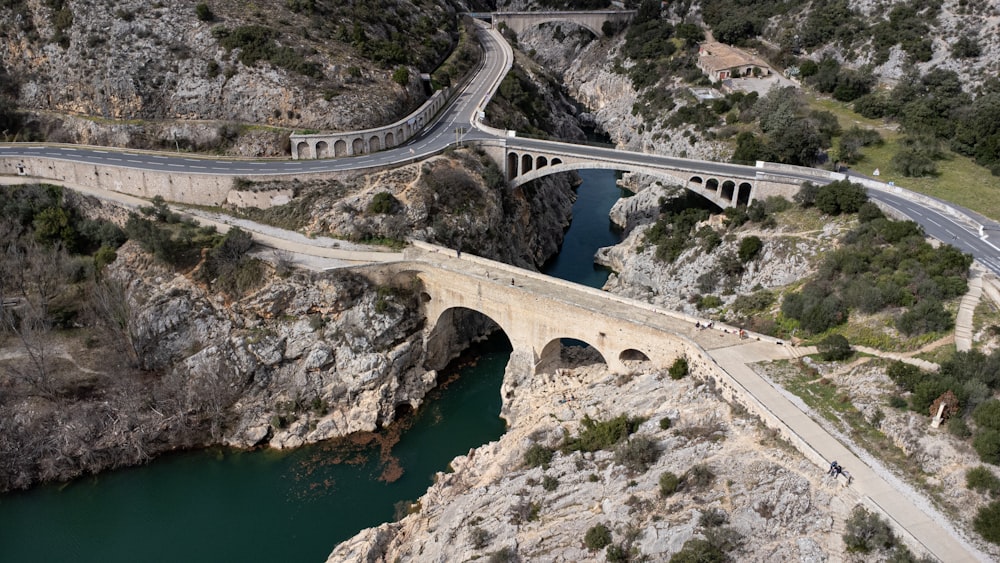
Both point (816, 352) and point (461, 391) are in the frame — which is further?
point (461, 391)

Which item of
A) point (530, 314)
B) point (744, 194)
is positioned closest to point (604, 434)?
point (530, 314)

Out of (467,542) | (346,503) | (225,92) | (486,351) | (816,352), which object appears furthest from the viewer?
(225,92)

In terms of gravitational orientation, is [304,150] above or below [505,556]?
above

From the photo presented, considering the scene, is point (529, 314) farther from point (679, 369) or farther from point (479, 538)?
point (479, 538)

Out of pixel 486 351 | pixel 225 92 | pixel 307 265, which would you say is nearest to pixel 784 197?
pixel 486 351

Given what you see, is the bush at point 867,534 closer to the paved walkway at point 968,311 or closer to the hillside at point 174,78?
the paved walkway at point 968,311

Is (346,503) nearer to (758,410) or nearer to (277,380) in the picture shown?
(277,380)

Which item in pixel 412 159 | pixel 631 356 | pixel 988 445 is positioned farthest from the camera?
pixel 412 159
